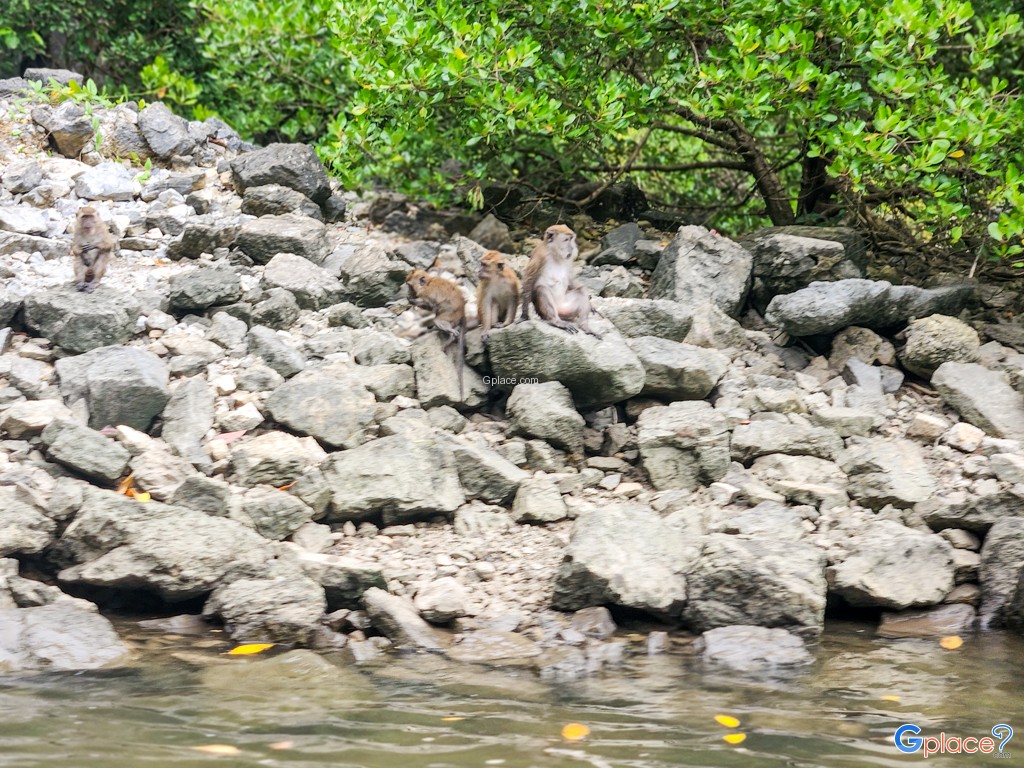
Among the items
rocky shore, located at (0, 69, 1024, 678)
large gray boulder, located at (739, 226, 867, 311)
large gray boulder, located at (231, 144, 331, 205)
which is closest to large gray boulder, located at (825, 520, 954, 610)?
rocky shore, located at (0, 69, 1024, 678)

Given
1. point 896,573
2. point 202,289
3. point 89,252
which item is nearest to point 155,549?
point 202,289

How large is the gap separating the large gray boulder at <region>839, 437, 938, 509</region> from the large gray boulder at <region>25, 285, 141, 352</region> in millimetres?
5002

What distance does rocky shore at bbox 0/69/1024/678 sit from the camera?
538 cm

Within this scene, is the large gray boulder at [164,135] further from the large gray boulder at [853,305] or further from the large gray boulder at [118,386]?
the large gray boulder at [853,305]

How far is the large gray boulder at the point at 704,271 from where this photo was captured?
27.4 feet

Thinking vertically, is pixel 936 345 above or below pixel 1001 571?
above

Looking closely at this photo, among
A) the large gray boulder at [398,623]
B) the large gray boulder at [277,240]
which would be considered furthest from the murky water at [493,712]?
the large gray boulder at [277,240]

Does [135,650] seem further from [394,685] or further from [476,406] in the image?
[476,406]

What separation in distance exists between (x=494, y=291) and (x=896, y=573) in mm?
3310

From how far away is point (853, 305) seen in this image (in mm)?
7746

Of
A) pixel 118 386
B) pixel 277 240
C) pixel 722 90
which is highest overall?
pixel 722 90

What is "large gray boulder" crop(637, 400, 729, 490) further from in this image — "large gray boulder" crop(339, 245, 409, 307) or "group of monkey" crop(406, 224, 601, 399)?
"large gray boulder" crop(339, 245, 409, 307)

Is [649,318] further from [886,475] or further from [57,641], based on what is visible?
[57,641]

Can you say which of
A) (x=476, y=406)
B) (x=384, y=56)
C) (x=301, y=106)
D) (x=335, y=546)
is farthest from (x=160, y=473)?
(x=301, y=106)
